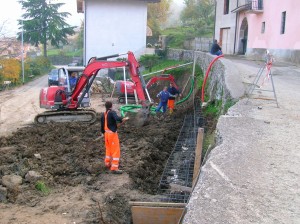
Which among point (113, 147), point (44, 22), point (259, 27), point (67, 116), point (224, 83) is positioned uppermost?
point (44, 22)

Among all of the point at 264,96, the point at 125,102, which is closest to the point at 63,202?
the point at 264,96

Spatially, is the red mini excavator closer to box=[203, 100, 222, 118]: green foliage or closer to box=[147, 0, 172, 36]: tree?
box=[203, 100, 222, 118]: green foliage

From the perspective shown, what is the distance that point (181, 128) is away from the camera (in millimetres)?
13891

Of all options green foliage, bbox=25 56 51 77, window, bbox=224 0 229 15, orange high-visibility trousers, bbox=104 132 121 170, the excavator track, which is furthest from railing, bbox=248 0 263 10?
green foliage, bbox=25 56 51 77

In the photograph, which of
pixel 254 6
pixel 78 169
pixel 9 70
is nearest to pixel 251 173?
pixel 78 169

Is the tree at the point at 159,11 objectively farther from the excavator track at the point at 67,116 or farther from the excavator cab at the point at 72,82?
the excavator track at the point at 67,116

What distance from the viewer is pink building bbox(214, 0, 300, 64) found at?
75.3ft

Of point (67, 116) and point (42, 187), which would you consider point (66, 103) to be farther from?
point (42, 187)

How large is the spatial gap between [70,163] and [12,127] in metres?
6.61

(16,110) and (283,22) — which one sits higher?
(283,22)

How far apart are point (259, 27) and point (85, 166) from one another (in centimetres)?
2332

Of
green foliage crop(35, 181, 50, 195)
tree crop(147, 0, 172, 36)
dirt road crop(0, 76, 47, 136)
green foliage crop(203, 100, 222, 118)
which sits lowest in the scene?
dirt road crop(0, 76, 47, 136)

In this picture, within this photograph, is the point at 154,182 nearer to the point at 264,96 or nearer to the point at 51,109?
the point at 264,96

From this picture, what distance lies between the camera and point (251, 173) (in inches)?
211
